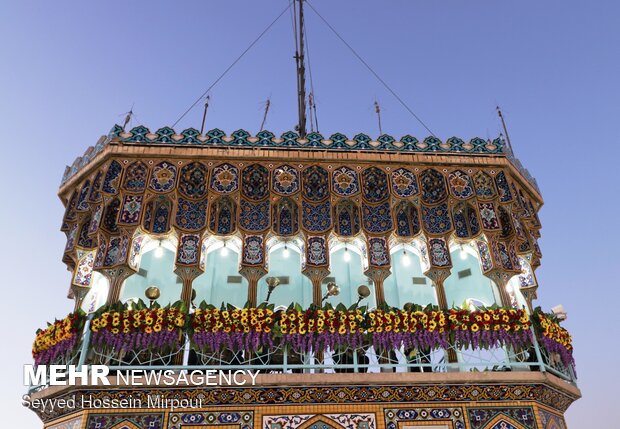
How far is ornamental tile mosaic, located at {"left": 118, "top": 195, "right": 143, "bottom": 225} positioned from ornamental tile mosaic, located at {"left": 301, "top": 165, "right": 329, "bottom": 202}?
3977mm

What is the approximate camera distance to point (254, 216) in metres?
12.3

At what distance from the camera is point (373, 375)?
9.94m

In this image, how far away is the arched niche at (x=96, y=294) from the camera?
12.6 meters

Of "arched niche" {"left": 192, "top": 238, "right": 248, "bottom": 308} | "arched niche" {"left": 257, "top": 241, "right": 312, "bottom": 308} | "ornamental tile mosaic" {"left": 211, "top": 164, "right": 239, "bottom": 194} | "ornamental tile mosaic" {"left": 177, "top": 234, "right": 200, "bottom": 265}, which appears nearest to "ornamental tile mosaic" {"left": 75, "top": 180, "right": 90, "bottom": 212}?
"ornamental tile mosaic" {"left": 177, "top": 234, "right": 200, "bottom": 265}

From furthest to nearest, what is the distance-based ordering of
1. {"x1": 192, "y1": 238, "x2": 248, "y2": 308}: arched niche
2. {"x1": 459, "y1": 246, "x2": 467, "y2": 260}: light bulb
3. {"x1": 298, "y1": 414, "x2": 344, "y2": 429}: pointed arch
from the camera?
{"x1": 192, "y1": 238, "x2": 248, "y2": 308}: arched niche → {"x1": 459, "y1": 246, "x2": 467, "y2": 260}: light bulb → {"x1": 298, "y1": 414, "x2": 344, "y2": 429}: pointed arch

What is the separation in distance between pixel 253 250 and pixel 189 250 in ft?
4.81

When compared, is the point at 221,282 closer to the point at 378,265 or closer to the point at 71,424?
the point at 378,265

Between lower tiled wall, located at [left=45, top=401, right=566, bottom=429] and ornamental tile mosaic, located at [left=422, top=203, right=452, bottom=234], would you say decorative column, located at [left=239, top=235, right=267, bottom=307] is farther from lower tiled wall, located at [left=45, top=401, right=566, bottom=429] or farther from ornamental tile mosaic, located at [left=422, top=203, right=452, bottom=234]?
ornamental tile mosaic, located at [left=422, top=203, right=452, bottom=234]

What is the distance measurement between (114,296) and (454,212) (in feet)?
27.7

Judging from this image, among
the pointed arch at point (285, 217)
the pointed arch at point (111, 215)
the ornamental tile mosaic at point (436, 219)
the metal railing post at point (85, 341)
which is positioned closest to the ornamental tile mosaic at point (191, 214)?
the pointed arch at point (111, 215)

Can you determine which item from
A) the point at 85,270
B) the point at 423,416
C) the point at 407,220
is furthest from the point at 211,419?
the point at 407,220

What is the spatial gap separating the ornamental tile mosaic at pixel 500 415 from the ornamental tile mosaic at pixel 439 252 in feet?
11.0

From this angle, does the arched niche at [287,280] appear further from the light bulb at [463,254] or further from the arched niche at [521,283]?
the arched niche at [521,283]

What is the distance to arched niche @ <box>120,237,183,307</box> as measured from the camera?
534 inches
